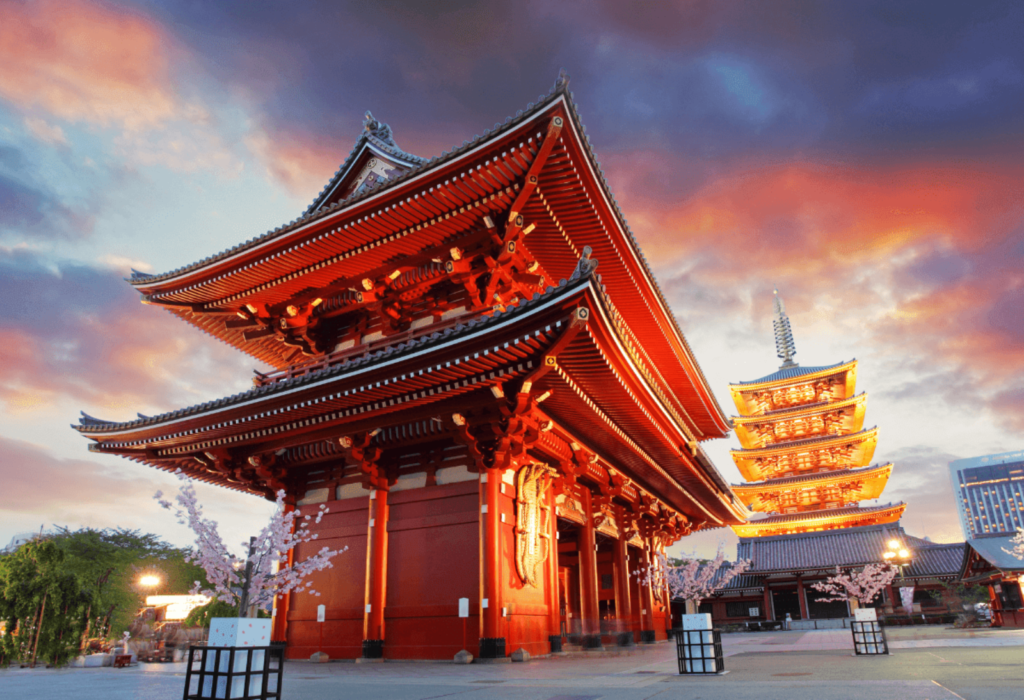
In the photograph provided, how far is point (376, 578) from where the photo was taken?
51.5 feet

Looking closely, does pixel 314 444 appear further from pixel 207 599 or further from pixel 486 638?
pixel 486 638

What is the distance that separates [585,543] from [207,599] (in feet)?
38.0

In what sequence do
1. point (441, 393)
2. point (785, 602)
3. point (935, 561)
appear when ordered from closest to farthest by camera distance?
point (441, 393), point (935, 561), point (785, 602)

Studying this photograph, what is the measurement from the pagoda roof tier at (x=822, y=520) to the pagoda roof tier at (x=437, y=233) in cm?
3940

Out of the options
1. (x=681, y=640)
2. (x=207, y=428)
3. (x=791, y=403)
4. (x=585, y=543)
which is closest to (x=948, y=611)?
(x=791, y=403)

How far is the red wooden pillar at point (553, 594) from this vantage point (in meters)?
16.4

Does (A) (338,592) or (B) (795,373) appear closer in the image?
(A) (338,592)

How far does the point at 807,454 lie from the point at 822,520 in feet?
18.5

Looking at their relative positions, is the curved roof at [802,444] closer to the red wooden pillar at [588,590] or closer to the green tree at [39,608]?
the red wooden pillar at [588,590]

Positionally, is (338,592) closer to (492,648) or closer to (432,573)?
(432,573)

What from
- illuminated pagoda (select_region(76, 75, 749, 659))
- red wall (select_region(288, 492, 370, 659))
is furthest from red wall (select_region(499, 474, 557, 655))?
red wall (select_region(288, 492, 370, 659))

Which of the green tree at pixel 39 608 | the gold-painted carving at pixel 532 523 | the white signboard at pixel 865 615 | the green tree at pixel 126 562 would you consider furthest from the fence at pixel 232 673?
the green tree at pixel 126 562

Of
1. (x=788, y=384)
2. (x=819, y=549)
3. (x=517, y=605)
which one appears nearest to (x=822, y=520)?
(x=819, y=549)

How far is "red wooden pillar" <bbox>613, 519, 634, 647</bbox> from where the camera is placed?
2273 centimetres
